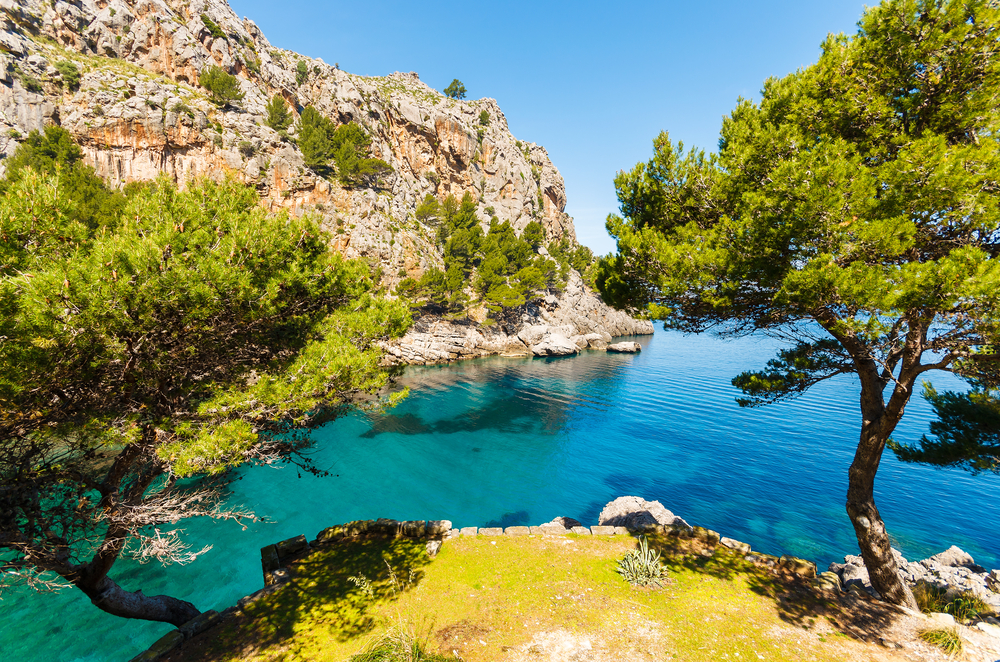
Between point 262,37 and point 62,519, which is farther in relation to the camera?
point 262,37

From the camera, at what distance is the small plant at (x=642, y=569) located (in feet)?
26.5

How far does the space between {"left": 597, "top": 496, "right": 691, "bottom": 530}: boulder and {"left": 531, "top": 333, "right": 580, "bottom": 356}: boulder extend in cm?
3833

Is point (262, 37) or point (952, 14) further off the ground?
point (262, 37)

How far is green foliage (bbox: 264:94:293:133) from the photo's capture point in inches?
1962

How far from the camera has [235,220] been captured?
6.71m

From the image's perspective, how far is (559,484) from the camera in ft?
60.1

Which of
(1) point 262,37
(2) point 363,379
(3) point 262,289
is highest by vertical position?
(1) point 262,37

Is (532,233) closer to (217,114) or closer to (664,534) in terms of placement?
(217,114)

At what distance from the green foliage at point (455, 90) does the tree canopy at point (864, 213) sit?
96.3 metres

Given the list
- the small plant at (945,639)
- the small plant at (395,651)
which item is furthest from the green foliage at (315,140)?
the small plant at (945,639)

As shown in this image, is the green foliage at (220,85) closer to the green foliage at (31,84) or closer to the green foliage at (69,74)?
the green foliage at (69,74)

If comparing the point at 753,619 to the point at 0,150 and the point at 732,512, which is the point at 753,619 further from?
the point at 0,150

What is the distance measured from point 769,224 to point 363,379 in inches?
310

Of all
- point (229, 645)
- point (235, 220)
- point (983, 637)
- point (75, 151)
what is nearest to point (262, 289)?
point (235, 220)
